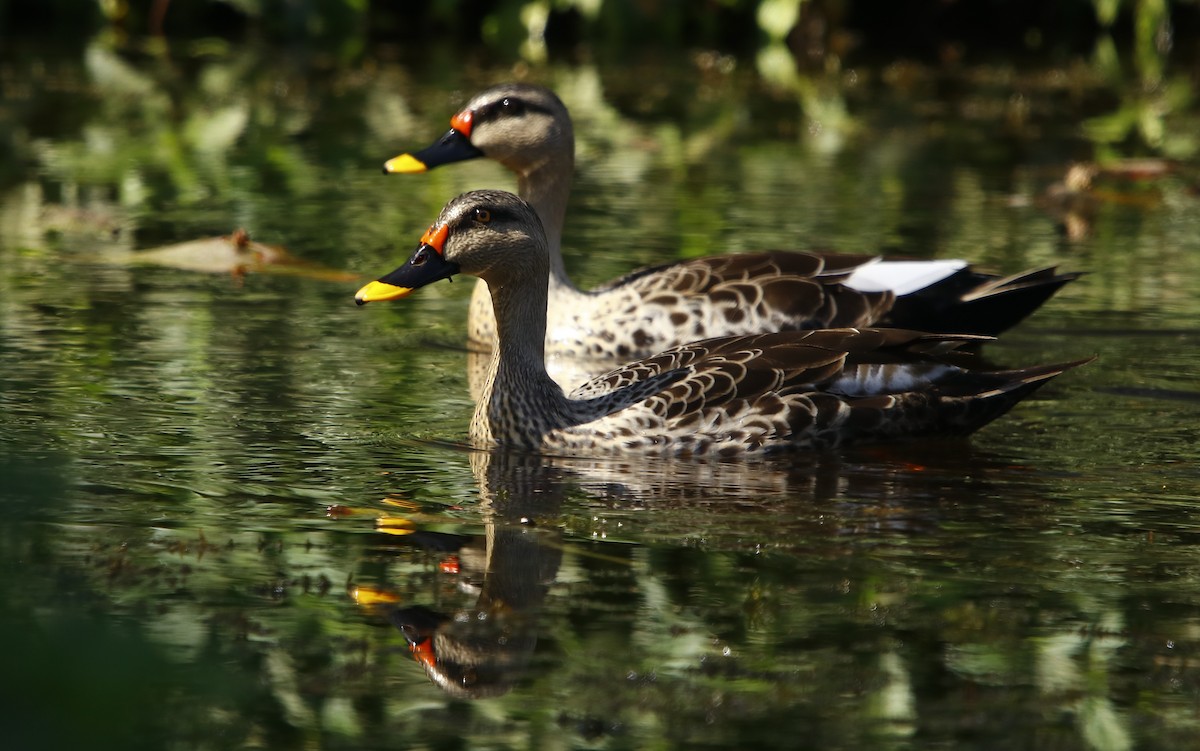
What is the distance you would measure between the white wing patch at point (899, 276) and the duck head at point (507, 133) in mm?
1893

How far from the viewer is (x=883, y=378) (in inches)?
310

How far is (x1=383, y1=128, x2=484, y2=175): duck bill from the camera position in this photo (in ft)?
33.1

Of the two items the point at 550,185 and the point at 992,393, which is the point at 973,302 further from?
the point at 550,185

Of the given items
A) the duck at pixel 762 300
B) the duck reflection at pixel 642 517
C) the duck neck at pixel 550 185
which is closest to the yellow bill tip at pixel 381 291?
the duck reflection at pixel 642 517

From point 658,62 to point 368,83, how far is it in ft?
13.6

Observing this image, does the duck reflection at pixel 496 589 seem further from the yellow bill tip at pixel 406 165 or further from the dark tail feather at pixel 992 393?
the yellow bill tip at pixel 406 165

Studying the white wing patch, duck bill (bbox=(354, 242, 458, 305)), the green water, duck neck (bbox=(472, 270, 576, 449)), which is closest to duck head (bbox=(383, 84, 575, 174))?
the green water

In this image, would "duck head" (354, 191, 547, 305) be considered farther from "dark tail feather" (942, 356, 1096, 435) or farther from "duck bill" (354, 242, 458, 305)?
"dark tail feather" (942, 356, 1096, 435)

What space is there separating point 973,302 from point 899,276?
1.36ft

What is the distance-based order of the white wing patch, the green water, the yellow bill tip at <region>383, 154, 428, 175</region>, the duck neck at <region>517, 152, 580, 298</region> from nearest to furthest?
the green water
the white wing patch
the yellow bill tip at <region>383, 154, 428, 175</region>
the duck neck at <region>517, 152, 580, 298</region>

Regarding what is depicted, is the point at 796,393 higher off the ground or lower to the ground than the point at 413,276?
lower

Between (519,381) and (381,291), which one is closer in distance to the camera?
(381,291)

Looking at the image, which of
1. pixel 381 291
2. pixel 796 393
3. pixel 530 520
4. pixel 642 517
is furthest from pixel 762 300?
pixel 530 520

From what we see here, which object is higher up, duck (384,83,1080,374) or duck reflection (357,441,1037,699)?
duck (384,83,1080,374)
